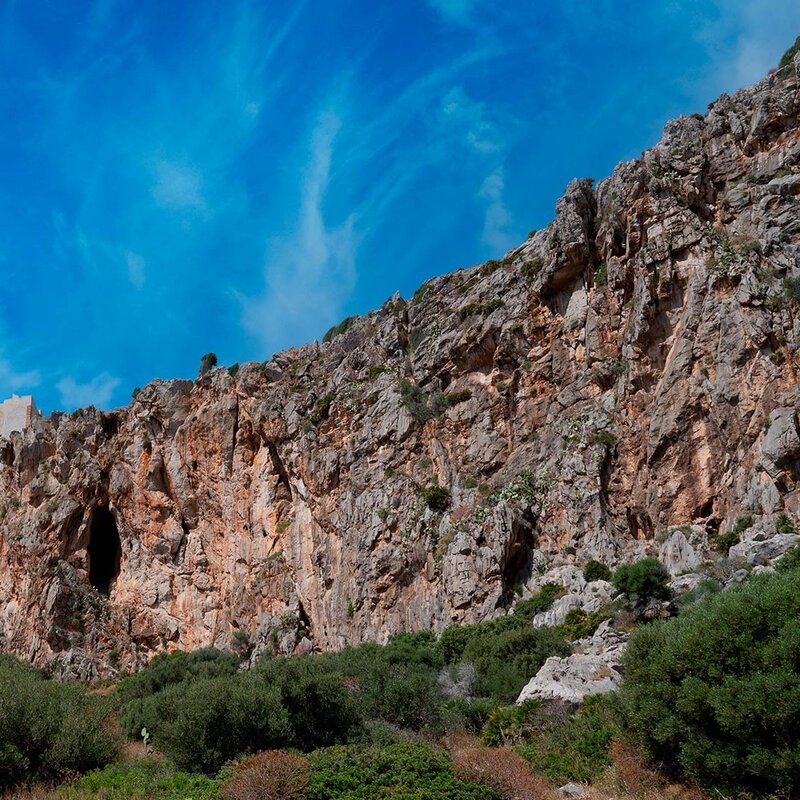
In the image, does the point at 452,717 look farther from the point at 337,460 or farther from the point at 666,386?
the point at 337,460

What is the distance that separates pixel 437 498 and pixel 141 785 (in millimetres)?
27638

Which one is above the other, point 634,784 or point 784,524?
point 784,524

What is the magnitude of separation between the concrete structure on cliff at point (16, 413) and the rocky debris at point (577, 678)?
7474 centimetres

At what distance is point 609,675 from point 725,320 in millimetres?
19976

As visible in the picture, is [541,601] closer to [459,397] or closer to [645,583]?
[645,583]

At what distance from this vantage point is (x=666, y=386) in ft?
119

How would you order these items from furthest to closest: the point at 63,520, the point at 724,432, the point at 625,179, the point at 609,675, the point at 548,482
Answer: the point at 63,520 → the point at 625,179 → the point at 548,482 → the point at 724,432 → the point at 609,675

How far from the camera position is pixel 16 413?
85.2 m

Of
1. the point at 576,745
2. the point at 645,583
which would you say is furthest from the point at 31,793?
the point at 645,583

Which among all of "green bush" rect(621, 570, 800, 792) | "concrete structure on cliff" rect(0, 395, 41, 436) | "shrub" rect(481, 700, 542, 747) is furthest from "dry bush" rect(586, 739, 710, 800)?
"concrete structure on cliff" rect(0, 395, 41, 436)

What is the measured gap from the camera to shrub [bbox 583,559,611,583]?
113ft

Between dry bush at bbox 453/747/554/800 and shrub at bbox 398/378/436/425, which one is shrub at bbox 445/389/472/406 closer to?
shrub at bbox 398/378/436/425

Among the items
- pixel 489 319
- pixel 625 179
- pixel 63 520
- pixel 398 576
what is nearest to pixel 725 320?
pixel 625 179

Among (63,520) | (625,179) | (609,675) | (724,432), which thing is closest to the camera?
(609,675)
